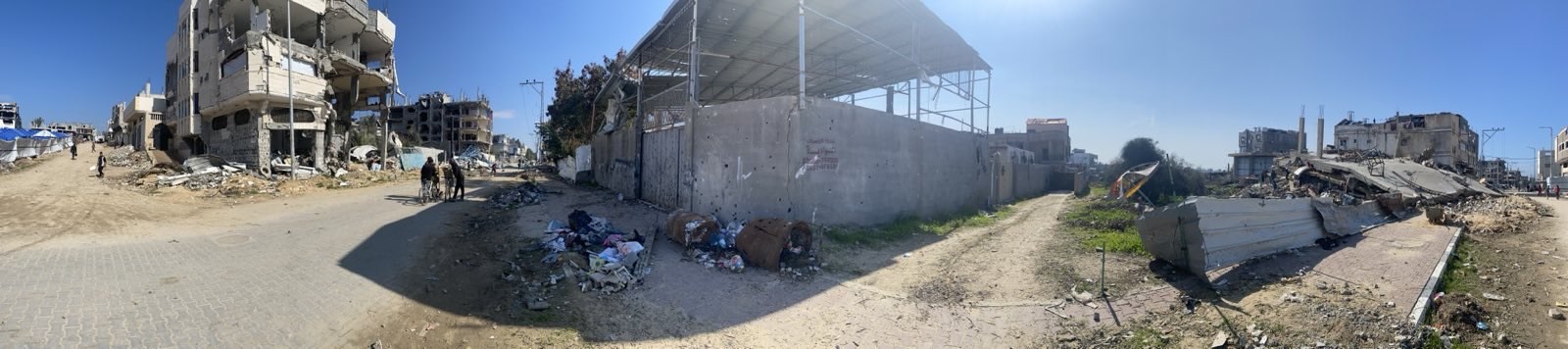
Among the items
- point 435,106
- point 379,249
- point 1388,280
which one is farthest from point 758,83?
point 435,106

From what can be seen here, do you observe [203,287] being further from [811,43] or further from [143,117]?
[143,117]

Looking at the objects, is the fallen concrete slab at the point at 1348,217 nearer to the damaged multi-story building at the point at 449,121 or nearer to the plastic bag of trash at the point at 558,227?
the plastic bag of trash at the point at 558,227

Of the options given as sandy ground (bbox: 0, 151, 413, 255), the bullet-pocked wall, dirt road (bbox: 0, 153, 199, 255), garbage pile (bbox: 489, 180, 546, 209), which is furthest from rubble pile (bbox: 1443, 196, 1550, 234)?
dirt road (bbox: 0, 153, 199, 255)

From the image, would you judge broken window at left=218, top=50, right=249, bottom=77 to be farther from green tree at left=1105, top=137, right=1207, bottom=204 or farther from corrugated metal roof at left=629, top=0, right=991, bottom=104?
green tree at left=1105, top=137, right=1207, bottom=204

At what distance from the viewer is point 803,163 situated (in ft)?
27.9

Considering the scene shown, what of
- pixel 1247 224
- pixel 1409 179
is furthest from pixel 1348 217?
pixel 1409 179

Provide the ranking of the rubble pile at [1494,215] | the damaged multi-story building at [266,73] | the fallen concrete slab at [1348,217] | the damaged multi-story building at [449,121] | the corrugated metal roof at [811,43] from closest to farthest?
the fallen concrete slab at [1348,217] → the rubble pile at [1494,215] → the corrugated metal roof at [811,43] → the damaged multi-story building at [266,73] → the damaged multi-story building at [449,121]

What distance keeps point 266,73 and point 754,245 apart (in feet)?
66.8

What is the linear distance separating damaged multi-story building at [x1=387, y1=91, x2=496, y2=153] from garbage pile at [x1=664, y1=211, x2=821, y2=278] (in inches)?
2380

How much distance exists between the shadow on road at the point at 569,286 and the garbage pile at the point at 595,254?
141 mm

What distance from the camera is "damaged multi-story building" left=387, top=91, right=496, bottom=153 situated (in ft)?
197

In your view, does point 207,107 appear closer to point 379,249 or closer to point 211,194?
point 211,194

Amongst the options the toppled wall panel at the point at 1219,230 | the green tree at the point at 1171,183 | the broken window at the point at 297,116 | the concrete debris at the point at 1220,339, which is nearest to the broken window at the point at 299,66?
the broken window at the point at 297,116

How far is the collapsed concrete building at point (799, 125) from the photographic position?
8.74m
